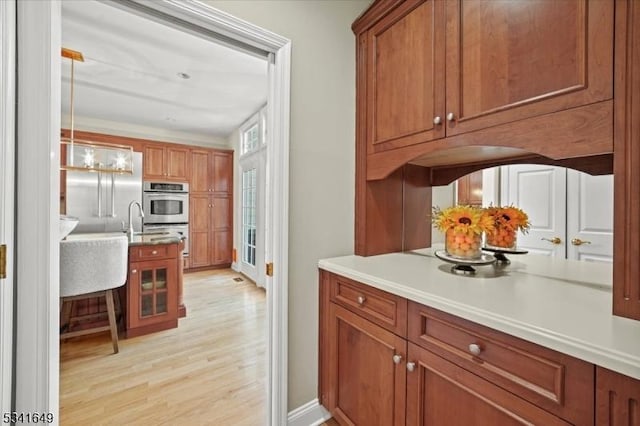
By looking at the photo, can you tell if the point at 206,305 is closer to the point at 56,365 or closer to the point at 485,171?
the point at 56,365

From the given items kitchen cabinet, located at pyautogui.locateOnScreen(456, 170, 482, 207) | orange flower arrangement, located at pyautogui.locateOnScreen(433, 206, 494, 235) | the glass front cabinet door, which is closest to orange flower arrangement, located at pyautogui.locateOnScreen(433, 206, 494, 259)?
orange flower arrangement, located at pyautogui.locateOnScreen(433, 206, 494, 235)

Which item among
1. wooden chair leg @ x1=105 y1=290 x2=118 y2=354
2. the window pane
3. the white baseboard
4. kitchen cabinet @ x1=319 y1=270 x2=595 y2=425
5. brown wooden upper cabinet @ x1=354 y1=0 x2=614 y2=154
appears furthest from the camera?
the window pane

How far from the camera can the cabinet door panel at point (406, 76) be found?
1.17 m

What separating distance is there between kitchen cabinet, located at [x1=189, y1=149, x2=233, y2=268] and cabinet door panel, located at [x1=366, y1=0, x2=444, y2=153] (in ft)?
14.6

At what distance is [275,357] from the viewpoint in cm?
134

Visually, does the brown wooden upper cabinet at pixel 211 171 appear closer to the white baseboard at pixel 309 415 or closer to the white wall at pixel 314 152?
the white wall at pixel 314 152

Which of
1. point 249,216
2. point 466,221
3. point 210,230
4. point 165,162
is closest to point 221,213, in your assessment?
point 210,230

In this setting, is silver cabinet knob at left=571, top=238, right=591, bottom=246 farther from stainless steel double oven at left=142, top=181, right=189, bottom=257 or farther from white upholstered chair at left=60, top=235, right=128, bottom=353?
stainless steel double oven at left=142, top=181, right=189, bottom=257

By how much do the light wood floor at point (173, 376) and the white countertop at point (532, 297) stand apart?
112 centimetres

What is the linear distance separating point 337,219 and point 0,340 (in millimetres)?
1356

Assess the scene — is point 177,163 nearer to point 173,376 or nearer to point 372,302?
point 173,376

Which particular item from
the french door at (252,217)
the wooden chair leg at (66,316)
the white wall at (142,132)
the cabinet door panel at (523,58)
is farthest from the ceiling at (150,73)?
the wooden chair leg at (66,316)

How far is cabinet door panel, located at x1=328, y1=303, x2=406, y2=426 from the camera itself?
1067mm

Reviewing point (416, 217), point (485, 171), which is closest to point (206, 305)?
point (416, 217)
